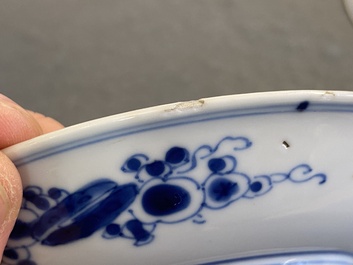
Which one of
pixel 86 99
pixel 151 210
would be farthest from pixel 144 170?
pixel 86 99

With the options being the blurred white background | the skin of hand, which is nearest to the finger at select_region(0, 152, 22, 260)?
the skin of hand

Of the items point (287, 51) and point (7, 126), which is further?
A: point (287, 51)

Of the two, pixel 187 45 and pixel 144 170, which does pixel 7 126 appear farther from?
pixel 187 45

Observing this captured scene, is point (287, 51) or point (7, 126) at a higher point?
point (287, 51)

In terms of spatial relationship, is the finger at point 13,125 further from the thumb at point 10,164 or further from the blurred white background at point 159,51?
the blurred white background at point 159,51

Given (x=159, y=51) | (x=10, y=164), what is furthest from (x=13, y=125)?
(x=159, y=51)

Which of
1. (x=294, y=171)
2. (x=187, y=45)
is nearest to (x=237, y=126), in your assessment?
(x=294, y=171)
